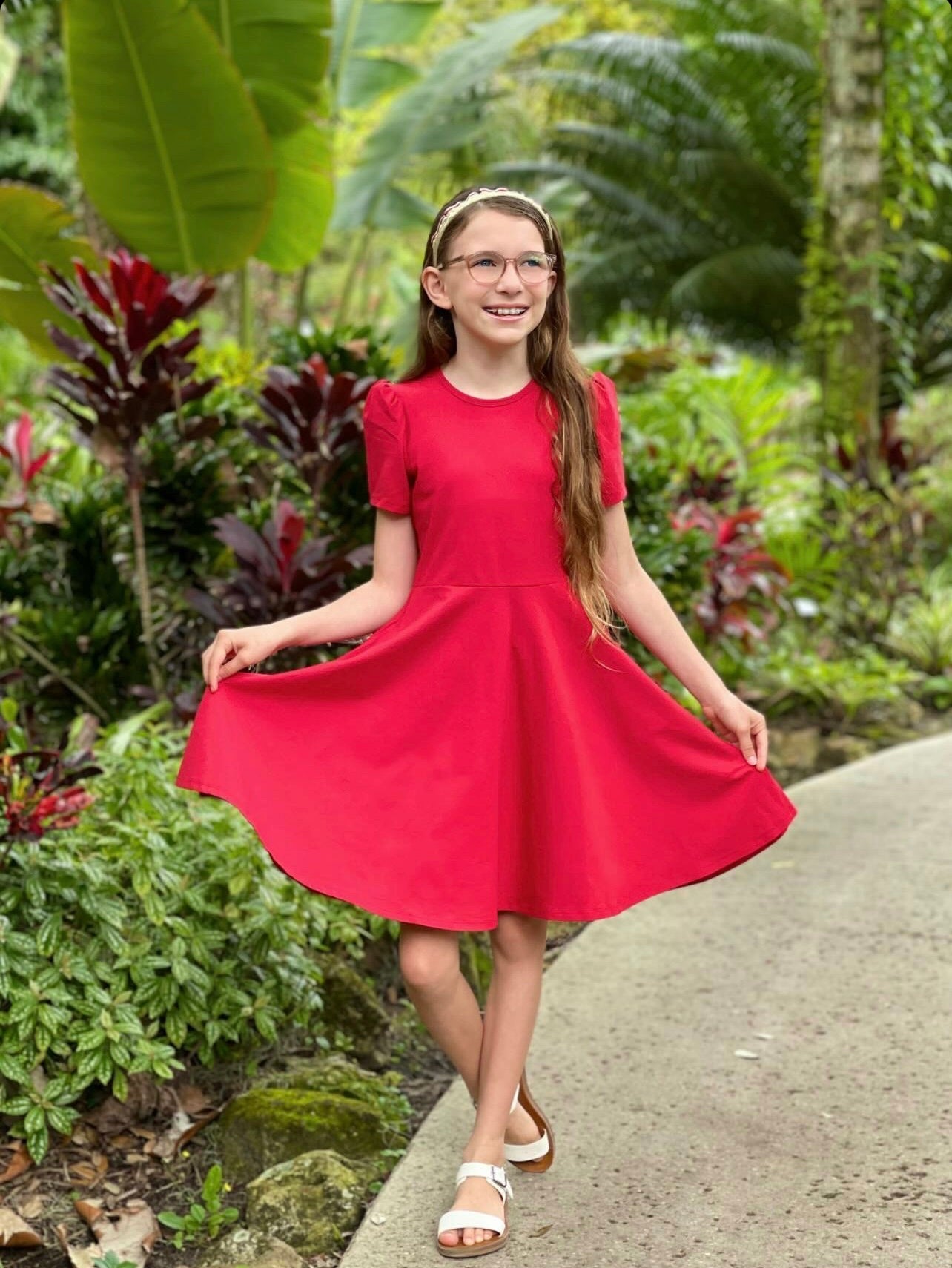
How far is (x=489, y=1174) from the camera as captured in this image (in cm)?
250

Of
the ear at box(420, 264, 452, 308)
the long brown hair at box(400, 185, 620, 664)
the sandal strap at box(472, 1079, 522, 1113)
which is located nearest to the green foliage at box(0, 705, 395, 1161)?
the sandal strap at box(472, 1079, 522, 1113)

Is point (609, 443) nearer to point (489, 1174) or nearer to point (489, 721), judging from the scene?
point (489, 721)

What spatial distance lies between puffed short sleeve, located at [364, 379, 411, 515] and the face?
20 cm

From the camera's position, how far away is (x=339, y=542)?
467 cm

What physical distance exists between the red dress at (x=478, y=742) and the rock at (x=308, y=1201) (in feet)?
2.13

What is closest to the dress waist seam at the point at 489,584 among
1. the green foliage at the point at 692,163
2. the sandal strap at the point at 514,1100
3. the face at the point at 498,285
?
the face at the point at 498,285

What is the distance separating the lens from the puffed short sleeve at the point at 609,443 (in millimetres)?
2605

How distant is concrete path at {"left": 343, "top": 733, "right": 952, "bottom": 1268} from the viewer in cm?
247

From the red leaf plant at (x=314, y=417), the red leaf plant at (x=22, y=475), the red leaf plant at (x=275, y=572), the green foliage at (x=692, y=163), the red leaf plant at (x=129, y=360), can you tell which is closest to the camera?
the red leaf plant at (x=275, y=572)

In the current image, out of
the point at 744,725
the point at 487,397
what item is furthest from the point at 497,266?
the point at 744,725

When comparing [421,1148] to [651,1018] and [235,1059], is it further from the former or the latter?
[651,1018]

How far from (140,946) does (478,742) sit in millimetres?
1000

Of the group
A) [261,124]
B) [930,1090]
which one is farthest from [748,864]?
[261,124]

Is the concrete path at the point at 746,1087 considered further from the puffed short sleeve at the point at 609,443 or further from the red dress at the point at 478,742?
the puffed short sleeve at the point at 609,443
